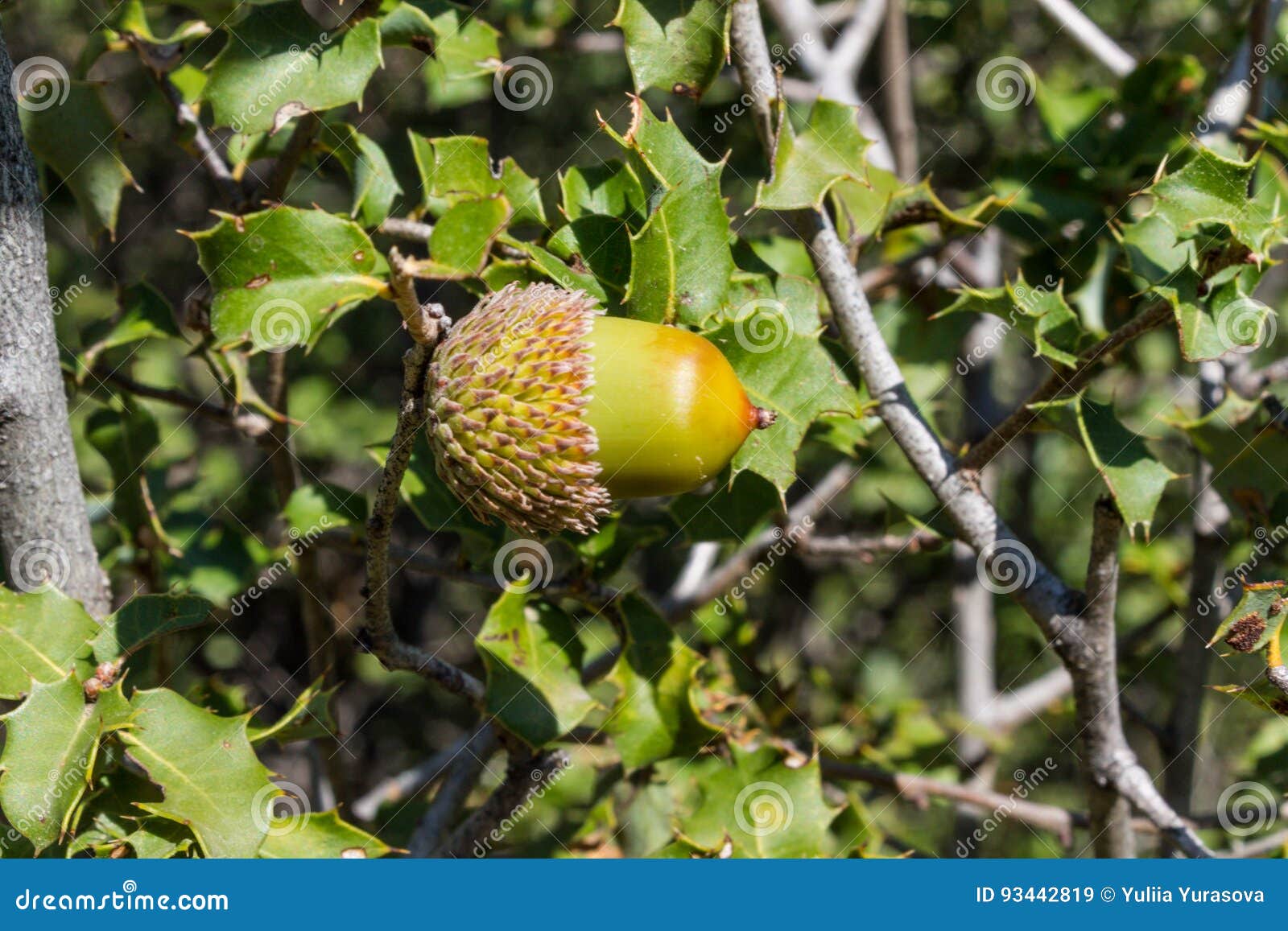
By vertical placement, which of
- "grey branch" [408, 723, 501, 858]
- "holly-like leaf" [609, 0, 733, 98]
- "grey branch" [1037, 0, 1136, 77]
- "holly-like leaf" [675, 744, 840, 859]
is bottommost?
"grey branch" [408, 723, 501, 858]

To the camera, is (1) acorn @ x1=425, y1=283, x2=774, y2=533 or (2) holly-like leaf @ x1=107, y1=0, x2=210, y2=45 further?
(2) holly-like leaf @ x1=107, y1=0, x2=210, y2=45

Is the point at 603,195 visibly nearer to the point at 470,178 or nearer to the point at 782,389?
the point at 470,178

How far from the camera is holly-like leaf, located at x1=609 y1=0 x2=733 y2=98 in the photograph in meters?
1.72

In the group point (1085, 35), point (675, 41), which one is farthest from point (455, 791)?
point (1085, 35)

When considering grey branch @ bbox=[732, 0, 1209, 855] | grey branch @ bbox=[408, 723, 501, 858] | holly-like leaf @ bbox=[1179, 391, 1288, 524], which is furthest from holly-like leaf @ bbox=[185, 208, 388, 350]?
holly-like leaf @ bbox=[1179, 391, 1288, 524]

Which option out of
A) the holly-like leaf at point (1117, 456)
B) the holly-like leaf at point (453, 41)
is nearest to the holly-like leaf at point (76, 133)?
the holly-like leaf at point (453, 41)

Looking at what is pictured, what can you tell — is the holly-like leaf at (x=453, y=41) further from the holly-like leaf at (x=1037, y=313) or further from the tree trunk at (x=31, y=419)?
the holly-like leaf at (x=1037, y=313)

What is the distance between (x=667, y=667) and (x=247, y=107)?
1.19 m

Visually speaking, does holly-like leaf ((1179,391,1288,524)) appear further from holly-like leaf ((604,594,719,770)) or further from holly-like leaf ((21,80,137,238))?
holly-like leaf ((21,80,137,238))

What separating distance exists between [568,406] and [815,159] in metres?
0.70

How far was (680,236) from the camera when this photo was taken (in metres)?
1.66

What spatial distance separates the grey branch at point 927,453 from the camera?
1.87 m

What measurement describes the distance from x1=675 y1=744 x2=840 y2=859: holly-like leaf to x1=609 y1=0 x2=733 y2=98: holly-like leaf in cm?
119

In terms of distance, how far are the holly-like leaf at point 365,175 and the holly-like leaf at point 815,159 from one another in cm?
73
